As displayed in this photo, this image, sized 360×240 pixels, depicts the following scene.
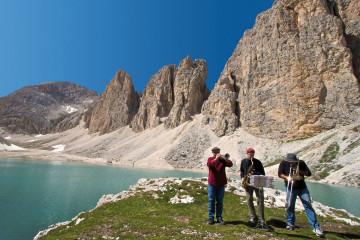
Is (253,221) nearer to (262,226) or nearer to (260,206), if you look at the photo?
(262,226)

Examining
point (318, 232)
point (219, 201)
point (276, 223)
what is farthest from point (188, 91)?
point (318, 232)

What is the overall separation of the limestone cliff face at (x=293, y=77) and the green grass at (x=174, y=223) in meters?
91.5

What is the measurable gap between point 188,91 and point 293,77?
61631mm

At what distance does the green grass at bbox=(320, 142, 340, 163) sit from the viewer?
76.6 metres

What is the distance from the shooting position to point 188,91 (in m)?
159

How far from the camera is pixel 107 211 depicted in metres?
17.0

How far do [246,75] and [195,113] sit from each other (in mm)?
36628

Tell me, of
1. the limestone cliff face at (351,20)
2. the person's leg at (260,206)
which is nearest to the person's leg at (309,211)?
the person's leg at (260,206)

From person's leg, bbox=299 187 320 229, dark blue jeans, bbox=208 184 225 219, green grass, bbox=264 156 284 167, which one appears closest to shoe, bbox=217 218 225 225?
dark blue jeans, bbox=208 184 225 219

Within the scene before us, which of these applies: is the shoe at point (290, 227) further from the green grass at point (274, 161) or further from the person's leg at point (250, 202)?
the green grass at point (274, 161)

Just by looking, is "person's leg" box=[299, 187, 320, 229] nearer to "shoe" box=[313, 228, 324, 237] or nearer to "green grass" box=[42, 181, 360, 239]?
"shoe" box=[313, 228, 324, 237]

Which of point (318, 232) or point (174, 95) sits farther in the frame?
point (174, 95)

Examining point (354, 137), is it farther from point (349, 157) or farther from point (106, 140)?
point (106, 140)

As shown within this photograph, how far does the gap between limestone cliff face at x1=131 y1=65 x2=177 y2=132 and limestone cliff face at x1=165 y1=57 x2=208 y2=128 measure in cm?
902
